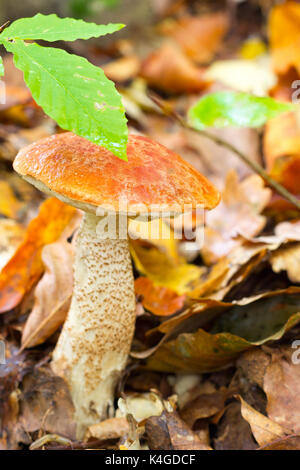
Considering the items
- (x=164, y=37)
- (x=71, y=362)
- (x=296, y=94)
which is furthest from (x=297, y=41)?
(x=71, y=362)

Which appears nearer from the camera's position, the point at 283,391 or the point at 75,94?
the point at 75,94

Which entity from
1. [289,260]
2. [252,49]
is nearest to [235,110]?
[289,260]

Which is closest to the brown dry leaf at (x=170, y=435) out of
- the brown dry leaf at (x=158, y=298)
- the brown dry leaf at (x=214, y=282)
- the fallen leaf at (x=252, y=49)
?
the brown dry leaf at (x=158, y=298)

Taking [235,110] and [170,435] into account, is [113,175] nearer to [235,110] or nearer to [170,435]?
[170,435]

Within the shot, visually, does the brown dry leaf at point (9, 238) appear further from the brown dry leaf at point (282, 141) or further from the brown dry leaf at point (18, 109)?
the brown dry leaf at point (282, 141)

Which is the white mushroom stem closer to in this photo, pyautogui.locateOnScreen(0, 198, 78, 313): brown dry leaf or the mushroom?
the mushroom
